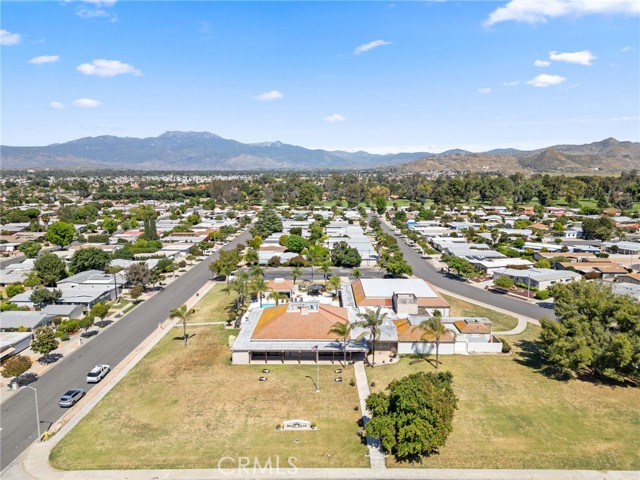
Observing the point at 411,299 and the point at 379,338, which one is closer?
the point at 379,338

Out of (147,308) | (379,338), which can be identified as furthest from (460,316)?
(147,308)

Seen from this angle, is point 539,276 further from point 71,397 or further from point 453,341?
point 71,397

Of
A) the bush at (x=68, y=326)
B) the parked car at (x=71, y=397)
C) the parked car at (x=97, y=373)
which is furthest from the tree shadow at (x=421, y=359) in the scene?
the bush at (x=68, y=326)

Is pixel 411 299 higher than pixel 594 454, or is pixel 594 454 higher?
pixel 411 299

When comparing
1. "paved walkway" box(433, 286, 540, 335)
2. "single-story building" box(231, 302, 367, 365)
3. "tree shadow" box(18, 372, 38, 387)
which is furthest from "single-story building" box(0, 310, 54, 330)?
"paved walkway" box(433, 286, 540, 335)

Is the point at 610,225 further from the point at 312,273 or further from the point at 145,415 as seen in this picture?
the point at 145,415

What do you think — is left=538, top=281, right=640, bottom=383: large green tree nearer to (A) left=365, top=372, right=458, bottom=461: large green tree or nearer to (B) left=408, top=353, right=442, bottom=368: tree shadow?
(B) left=408, top=353, right=442, bottom=368: tree shadow
